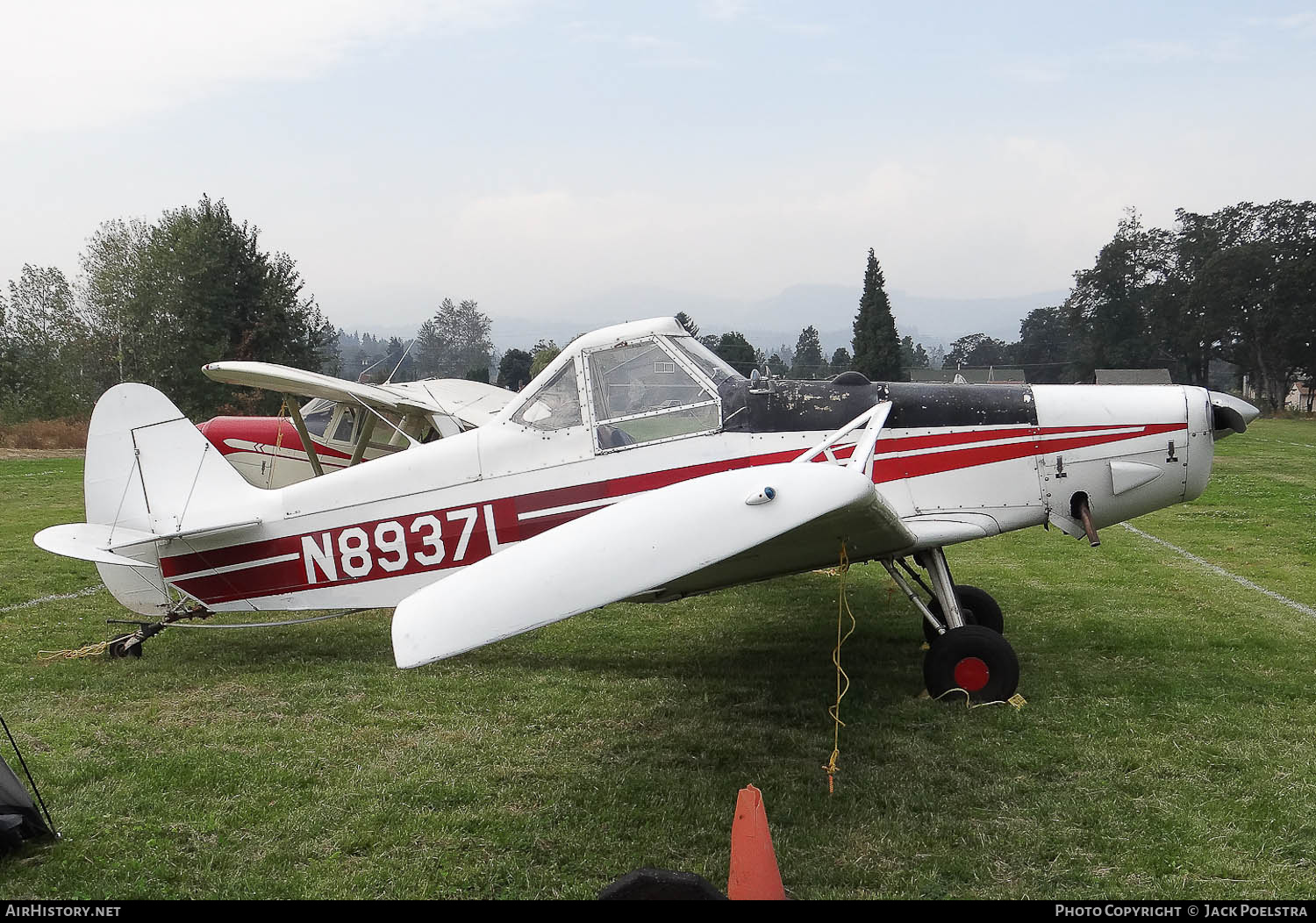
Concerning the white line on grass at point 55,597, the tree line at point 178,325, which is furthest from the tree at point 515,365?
the white line on grass at point 55,597

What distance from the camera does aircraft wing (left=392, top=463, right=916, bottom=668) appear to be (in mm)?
3084

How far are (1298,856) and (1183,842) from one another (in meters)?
0.37

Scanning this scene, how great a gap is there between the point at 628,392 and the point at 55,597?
6263 mm

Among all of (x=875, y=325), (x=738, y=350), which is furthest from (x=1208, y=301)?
(x=738, y=350)

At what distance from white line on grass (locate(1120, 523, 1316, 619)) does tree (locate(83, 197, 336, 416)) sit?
1182 inches

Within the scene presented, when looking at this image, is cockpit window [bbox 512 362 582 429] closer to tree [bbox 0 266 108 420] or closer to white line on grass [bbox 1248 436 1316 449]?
white line on grass [bbox 1248 436 1316 449]

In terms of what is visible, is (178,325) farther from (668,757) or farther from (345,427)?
(668,757)

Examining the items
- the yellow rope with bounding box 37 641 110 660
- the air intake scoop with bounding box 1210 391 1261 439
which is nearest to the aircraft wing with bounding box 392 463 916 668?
the air intake scoop with bounding box 1210 391 1261 439

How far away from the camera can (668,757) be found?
443 cm

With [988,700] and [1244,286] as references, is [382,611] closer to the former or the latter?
[988,700]

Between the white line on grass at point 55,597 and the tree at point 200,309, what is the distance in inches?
1026

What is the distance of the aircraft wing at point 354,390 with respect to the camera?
8961mm

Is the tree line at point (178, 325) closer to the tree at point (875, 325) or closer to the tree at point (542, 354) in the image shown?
the tree at point (542, 354)

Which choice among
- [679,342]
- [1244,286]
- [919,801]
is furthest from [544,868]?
[1244,286]
